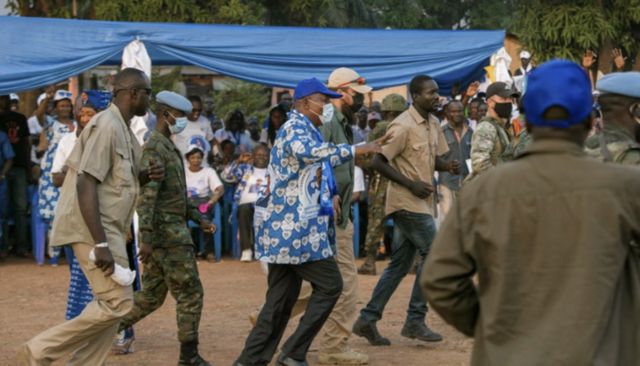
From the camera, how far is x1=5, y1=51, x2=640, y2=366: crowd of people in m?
3.60

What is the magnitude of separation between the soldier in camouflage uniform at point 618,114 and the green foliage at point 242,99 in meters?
20.6

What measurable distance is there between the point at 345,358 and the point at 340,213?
991mm

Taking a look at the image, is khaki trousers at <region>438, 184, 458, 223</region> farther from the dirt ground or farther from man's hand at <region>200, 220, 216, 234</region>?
man's hand at <region>200, 220, 216, 234</region>

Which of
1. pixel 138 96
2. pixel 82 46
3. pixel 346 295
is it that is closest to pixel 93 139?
pixel 138 96

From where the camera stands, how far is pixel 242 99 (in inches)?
1046

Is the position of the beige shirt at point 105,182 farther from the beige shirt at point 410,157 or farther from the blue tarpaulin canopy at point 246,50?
the blue tarpaulin canopy at point 246,50

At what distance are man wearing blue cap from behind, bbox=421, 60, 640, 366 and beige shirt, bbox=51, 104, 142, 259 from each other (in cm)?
301

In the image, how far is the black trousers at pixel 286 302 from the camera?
7285 millimetres

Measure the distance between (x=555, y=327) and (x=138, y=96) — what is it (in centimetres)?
373

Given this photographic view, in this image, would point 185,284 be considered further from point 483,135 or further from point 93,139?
point 483,135

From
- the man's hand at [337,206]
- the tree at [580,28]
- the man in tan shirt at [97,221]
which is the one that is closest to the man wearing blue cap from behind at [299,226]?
the man's hand at [337,206]

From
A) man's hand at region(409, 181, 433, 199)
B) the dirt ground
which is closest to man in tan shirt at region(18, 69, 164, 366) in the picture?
the dirt ground

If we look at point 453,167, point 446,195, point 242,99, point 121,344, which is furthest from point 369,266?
point 242,99

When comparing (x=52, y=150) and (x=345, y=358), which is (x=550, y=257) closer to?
(x=345, y=358)
